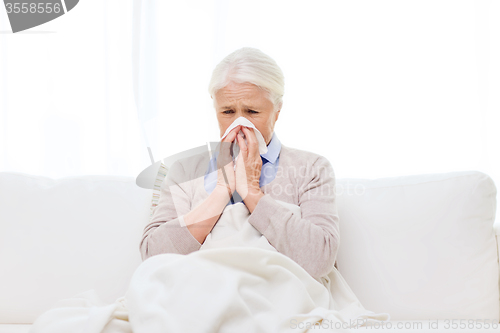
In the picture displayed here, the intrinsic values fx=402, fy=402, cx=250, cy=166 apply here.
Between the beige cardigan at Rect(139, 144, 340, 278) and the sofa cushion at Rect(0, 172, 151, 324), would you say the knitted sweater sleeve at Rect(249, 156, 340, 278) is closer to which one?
the beige cardigan at Rect(139, 144, 340, 278)

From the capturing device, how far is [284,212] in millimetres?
1173

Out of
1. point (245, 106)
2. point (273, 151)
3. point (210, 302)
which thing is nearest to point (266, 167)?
point (273, 151)

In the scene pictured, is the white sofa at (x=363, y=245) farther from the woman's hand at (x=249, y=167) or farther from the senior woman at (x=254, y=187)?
the woman's hand at (x=249, y=167)

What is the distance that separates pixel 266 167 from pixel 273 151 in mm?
66

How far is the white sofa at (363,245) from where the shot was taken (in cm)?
130

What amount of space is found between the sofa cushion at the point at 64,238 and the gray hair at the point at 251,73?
1.66 feet

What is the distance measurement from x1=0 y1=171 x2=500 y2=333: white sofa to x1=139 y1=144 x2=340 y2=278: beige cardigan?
0.18 m

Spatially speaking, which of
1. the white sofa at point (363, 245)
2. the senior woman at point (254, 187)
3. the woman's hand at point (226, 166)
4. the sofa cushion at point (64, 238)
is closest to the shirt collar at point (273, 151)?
the senior woman at point (254, 187)

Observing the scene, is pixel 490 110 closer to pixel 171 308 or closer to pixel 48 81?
pixel 171 308

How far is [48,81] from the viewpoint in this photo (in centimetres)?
211

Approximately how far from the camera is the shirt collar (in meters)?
1.40

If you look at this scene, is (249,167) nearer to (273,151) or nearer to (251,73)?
(273,151)

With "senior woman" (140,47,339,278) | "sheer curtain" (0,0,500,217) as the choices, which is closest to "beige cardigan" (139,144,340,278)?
"senior woman" (140,47,339,278)

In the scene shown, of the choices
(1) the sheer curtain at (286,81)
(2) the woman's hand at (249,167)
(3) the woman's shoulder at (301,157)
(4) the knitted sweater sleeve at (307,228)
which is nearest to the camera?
(4) the knitted sweater sleeve at (307,228)
